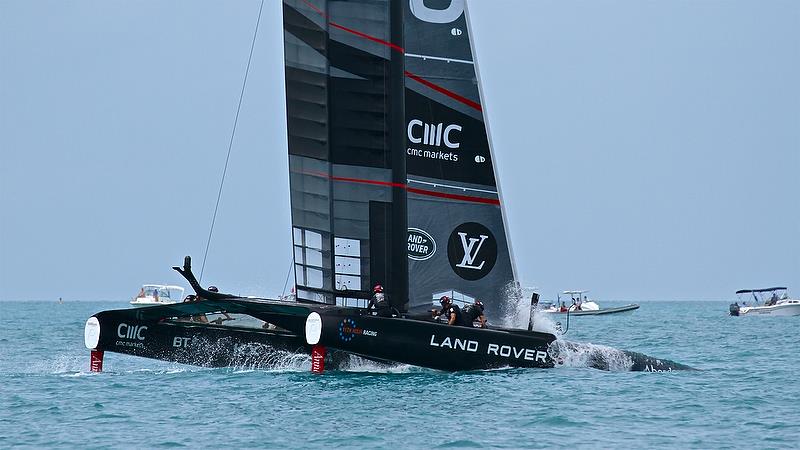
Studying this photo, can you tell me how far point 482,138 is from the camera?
2116 cm

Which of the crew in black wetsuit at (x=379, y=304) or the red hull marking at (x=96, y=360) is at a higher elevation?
the crew in black wetsuit at (x=379, y=304)

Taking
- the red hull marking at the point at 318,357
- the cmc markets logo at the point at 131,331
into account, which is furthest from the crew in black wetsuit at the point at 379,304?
the cmc markets logo at the point at 131,331

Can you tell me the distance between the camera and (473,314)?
19.3 m

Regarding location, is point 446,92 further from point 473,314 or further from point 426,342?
point 426,342

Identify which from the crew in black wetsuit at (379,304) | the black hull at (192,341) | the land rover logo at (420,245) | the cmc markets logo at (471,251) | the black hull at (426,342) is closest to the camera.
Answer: the black hull at (426,342)

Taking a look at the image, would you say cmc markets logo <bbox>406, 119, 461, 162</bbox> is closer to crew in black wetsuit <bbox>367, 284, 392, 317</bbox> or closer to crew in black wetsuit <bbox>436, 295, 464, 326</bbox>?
crew in black wetsuit <bbox>436, 295, 464, 326</bbox>

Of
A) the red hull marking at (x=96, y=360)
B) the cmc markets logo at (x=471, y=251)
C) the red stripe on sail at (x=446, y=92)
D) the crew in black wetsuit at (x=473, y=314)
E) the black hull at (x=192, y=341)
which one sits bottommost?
the red hull marking at (x=96, y=360)

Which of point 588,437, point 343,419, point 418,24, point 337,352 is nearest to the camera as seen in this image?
point 588,437

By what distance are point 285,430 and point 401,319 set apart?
4.57 meters

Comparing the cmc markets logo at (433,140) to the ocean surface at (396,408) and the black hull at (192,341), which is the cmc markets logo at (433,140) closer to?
the ocean surface at (396,408)

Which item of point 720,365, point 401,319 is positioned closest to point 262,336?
point 401,319

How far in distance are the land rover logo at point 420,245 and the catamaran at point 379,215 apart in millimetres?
24

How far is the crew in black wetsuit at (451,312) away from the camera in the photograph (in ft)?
62.6

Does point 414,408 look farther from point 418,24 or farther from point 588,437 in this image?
point 418,24
